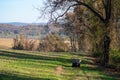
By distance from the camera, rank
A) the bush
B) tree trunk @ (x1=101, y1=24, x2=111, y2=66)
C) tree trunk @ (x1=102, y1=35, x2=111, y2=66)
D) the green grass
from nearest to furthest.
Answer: the green grass → tree trunk @ (x1=101, y1=24, x2=111, y2=66) → tree trunk @ (x1=102, y1=35, x2=111, y2=66) → the bush

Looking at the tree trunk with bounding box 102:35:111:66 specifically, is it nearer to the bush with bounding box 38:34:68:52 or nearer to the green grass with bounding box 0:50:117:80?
the green grass with bounding box 0:50:117:80

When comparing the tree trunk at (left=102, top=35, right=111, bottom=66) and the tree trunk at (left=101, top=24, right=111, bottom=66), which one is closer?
the tree trunk at (left=101, top=24, right=111, bottom=66)

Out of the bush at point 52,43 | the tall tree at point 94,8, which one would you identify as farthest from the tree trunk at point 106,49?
the bush at point 52,43

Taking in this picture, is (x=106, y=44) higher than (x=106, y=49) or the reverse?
higher

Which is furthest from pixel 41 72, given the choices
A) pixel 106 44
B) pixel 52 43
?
pixel 52 43

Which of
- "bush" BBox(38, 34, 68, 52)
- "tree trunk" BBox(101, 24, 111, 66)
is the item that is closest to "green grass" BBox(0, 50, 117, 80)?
"tree trunk" BBox(101, 24, 111, 66)

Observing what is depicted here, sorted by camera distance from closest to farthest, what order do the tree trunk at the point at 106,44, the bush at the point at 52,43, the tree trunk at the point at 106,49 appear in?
the tree trunk at the point at 106,44 < the tree trunk at the point at 106,49 < the bush at the point at 52,43

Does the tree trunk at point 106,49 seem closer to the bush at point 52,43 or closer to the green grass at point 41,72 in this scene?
the green grass at point 41,72

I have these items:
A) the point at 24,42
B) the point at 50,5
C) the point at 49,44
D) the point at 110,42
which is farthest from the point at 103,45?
the point at 49,44

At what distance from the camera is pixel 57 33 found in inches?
3723

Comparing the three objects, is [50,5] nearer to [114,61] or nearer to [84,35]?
[114,61]

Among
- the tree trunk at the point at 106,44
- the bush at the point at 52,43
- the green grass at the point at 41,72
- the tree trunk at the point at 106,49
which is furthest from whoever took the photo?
the bush at the point at 52,43

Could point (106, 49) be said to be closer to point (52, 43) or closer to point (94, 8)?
point (94, 8)

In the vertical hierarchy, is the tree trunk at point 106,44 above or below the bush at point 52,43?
above
